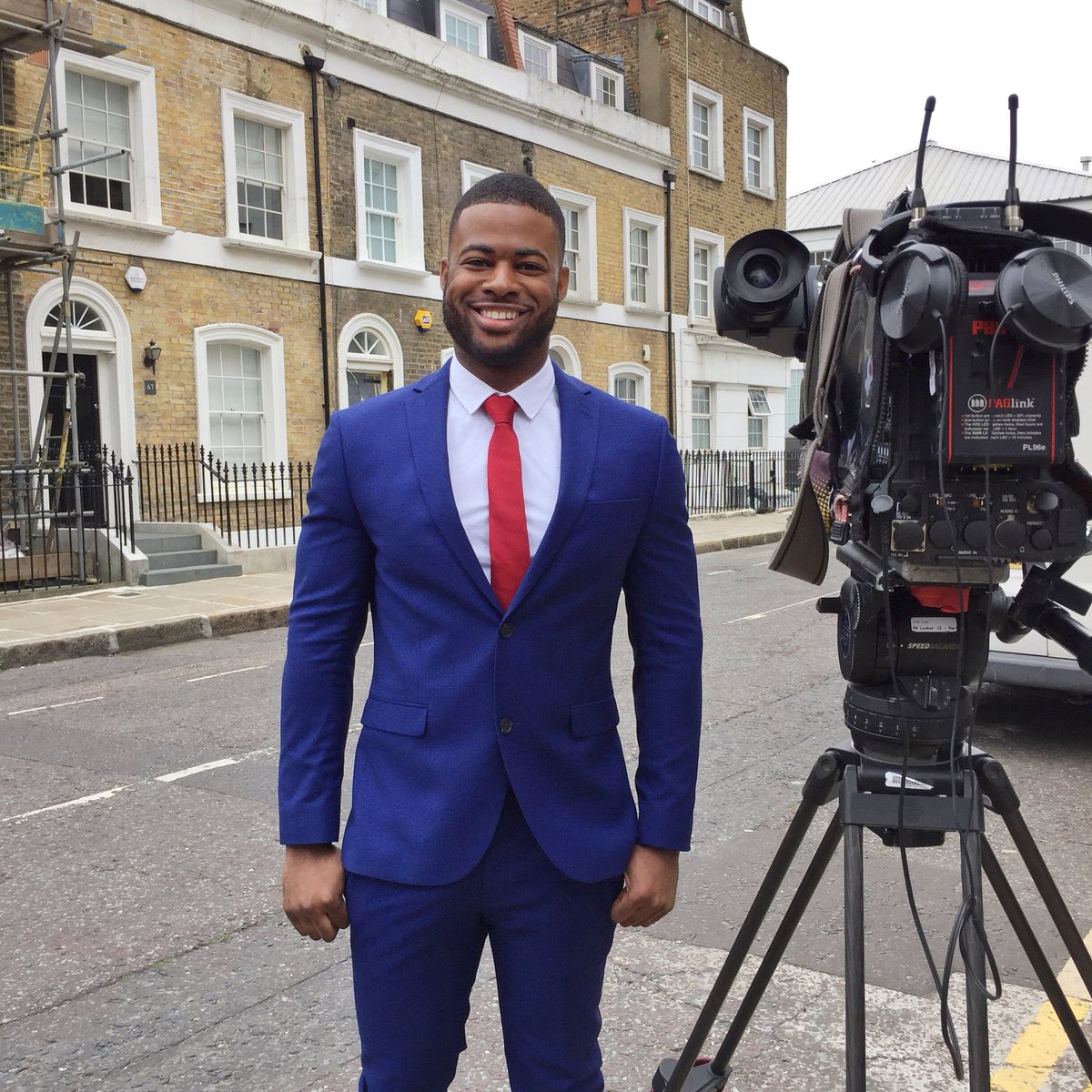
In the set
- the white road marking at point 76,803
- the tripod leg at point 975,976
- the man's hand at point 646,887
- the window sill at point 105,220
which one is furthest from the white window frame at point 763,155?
the man's hand at point 646,887

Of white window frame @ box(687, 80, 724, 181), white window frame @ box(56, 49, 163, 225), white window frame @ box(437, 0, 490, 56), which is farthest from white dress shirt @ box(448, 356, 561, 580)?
white window frame @ box(687, 80, 724, 181)

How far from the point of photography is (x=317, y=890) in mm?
1846

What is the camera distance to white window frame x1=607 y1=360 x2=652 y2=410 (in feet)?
75.4

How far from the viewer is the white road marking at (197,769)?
5.50m

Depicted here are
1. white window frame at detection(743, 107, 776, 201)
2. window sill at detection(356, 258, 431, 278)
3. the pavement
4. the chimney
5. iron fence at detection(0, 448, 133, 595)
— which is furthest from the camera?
white window frame at detection(743, 107, 776, 201)

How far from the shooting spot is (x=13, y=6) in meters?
11.9

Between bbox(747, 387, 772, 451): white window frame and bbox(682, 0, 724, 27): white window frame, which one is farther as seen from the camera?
bbox(747, 387, 772, 451): white window frame

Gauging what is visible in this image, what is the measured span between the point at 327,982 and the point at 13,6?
481 inches

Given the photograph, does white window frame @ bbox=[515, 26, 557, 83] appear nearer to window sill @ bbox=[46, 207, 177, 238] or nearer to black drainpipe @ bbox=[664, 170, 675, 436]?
black drainpipe @ bbox=[664, 170, 675, 436]

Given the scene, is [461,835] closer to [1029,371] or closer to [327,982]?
[1029,371]

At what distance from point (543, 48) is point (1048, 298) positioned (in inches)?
913

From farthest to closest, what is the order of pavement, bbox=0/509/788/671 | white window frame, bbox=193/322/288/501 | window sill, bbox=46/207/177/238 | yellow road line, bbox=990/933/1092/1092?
white window frame, bbox=193/322/288/501, window sill, bbox=46/207/177/238, pavement, bbox=0/509/788/671, yellow road line, bbox=990/933/1092/1092

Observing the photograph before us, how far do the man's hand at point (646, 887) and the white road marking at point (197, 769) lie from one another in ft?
13.3

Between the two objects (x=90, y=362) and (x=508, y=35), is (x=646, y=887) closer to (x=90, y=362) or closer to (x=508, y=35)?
(x=90, y=362)
